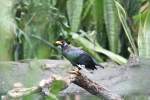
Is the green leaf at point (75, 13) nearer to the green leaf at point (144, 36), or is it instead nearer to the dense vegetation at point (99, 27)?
the dense vegetation at point (99, 27)

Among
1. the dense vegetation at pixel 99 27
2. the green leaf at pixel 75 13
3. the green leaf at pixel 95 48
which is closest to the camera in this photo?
the dense vegetation at pixel 99 27

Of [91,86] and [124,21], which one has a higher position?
[91,86]

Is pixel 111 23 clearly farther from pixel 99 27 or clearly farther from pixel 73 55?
pixel 73 55

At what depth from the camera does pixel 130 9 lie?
14.0 ft

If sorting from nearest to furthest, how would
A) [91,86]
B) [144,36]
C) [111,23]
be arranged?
[91,86]
[144,36]
[111,23]

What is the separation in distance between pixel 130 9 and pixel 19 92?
3.47 m

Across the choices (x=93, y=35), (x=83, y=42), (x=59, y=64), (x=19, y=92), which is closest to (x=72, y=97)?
(x=59, y=64)

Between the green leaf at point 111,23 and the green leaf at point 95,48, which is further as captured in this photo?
the green leaf at point 111,23

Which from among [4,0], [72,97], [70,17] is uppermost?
[4,0]

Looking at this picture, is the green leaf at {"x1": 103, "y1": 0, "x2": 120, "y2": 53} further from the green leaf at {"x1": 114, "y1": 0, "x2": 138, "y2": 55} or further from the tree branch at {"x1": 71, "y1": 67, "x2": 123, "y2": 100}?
the tree branch at {"x1": 71, "y1": 67, "x2": 123, "y2": 100}

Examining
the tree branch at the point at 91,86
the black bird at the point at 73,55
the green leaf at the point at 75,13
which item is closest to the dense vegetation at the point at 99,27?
the green leaf at the point at 75,13

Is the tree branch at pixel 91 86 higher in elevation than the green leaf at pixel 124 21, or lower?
higher

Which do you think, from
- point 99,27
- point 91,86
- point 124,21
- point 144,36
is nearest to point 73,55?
point 91,86

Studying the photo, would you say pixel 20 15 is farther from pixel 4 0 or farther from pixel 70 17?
pixel 4 0
